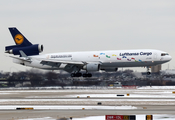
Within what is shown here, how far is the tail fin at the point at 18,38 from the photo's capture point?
228 feet

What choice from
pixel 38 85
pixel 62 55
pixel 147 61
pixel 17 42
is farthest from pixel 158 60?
pixel 38 85

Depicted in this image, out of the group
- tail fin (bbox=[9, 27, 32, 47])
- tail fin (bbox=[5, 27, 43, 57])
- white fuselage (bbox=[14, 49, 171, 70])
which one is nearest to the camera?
white fuselage (bbox=[14, 49, 171, 70])

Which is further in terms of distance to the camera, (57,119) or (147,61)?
(147,61)

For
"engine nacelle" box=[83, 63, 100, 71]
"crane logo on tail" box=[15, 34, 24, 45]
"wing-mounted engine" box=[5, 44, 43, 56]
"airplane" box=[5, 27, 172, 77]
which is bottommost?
"engine nacelle" box=[83, 63, 100, 71]

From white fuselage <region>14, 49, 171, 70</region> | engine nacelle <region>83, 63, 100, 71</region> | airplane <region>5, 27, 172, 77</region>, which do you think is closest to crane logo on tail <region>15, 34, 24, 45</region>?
airplane <region>5, 27, 172, 77</region>

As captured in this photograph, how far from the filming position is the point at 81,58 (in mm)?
63094

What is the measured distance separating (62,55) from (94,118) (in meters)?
38.5

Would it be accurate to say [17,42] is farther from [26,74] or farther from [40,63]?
[26,74]

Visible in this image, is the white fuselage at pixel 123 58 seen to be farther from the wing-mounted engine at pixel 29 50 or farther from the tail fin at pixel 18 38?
the tail fin at pixel 18 38

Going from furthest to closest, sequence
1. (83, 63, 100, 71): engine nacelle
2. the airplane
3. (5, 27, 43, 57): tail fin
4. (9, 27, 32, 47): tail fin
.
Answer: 1. (9, 27, 32, 47): tail fin
2. (5, 27, 43, 57): tail fin
3. (83, 63, 100, 71): engine nacelle
4. the airplane

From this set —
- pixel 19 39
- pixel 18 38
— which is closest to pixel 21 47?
pixel 19 39

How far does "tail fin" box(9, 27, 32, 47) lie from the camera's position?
69.4m

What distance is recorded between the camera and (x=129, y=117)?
26.3 metres

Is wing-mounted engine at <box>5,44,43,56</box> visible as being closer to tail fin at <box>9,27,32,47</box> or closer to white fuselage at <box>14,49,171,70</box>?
tail fin at <box>9,27,32,47</box>
